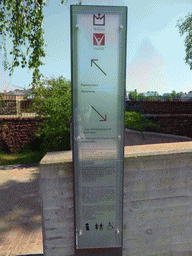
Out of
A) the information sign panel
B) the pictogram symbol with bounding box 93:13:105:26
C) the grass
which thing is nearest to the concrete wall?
the information sign panel

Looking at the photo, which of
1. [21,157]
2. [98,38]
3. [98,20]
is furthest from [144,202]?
[21,157]

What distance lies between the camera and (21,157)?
923 centimetres

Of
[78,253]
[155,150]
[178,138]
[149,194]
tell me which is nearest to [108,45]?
[155,150]

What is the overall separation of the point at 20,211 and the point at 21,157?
5.04 metres

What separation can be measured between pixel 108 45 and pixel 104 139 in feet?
2.85

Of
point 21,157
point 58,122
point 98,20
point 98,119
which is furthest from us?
point 21,157

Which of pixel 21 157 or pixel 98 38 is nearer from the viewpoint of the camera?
pixel 98 38

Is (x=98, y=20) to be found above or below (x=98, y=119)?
above

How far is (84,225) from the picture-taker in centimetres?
210

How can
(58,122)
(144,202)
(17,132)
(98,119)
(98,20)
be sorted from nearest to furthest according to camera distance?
(98,20), (98,119), (144,202), (58,122), (17,132)

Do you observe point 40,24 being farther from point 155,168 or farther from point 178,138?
point 178,138

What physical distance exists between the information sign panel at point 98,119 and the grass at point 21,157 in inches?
274

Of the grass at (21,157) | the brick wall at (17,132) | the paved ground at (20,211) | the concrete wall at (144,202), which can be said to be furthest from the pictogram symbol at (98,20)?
the brick wall at (17,132)

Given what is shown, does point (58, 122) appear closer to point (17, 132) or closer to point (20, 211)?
point (20, 211)
